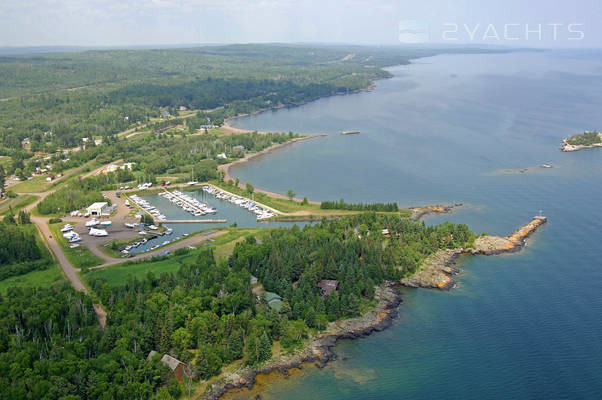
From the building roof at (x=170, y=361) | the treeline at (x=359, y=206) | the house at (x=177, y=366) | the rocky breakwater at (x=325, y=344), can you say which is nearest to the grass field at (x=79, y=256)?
the building roof at (x=170, y=361)

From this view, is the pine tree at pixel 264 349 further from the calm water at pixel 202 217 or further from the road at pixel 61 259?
the calm water at pixel 202 217

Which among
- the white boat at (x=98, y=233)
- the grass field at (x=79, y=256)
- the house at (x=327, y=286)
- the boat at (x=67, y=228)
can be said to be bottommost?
the house at (x=327, y=286)

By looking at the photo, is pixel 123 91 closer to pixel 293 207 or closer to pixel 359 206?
pixel 293 207

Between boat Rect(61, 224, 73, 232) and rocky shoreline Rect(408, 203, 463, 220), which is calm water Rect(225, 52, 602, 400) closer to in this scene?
rocky shoreline Rect(408, 203, 463, 220)

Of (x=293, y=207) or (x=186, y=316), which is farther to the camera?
(x=293, y=207)

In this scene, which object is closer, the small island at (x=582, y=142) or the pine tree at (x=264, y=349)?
the pine tree at (x=264, y=349)

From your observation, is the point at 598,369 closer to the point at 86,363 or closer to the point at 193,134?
the point at 86,363

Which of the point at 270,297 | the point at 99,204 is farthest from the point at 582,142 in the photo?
the point at 99,204

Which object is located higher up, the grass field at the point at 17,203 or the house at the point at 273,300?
the grass field at the point at 17,203
